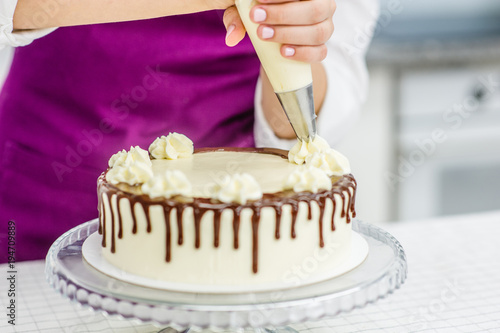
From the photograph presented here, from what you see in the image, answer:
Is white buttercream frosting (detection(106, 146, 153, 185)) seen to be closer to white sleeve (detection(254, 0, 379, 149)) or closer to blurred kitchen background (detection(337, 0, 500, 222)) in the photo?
white sleeve (detection(254, 0, 379, 149))

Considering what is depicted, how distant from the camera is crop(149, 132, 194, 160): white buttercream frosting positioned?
94 cm

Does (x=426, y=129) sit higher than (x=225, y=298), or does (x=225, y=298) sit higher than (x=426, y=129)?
(x=225, y=298)

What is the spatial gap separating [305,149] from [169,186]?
0.79 ft

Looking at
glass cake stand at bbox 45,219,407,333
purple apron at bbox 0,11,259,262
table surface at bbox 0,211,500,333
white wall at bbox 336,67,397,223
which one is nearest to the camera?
glass cake stand at bbox 45,219,407,333

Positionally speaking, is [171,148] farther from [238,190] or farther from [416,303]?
[416,303]

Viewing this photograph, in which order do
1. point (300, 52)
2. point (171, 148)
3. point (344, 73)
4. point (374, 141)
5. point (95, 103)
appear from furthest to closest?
point (374, 141) → point (344, 73) → point (95, 103) → point (171, 148) → point (300, 52)

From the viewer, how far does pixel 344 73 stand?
1327mm

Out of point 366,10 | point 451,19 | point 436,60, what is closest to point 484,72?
point 436,60

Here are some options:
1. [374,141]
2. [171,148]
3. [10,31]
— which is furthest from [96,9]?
[374,141]

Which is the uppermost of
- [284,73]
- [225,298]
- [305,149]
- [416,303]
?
[284,73]

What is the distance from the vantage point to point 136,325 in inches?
35.2

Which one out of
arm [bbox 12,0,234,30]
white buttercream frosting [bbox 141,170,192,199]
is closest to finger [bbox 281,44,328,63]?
arm [bbox 12,0,234,30]

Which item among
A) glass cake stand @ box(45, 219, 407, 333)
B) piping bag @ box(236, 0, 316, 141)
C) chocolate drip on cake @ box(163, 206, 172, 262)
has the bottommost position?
glass cake stand @ box(45, 219, 407, 333)

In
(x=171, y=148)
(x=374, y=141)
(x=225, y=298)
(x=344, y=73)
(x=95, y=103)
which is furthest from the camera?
(x=374, y=141)
